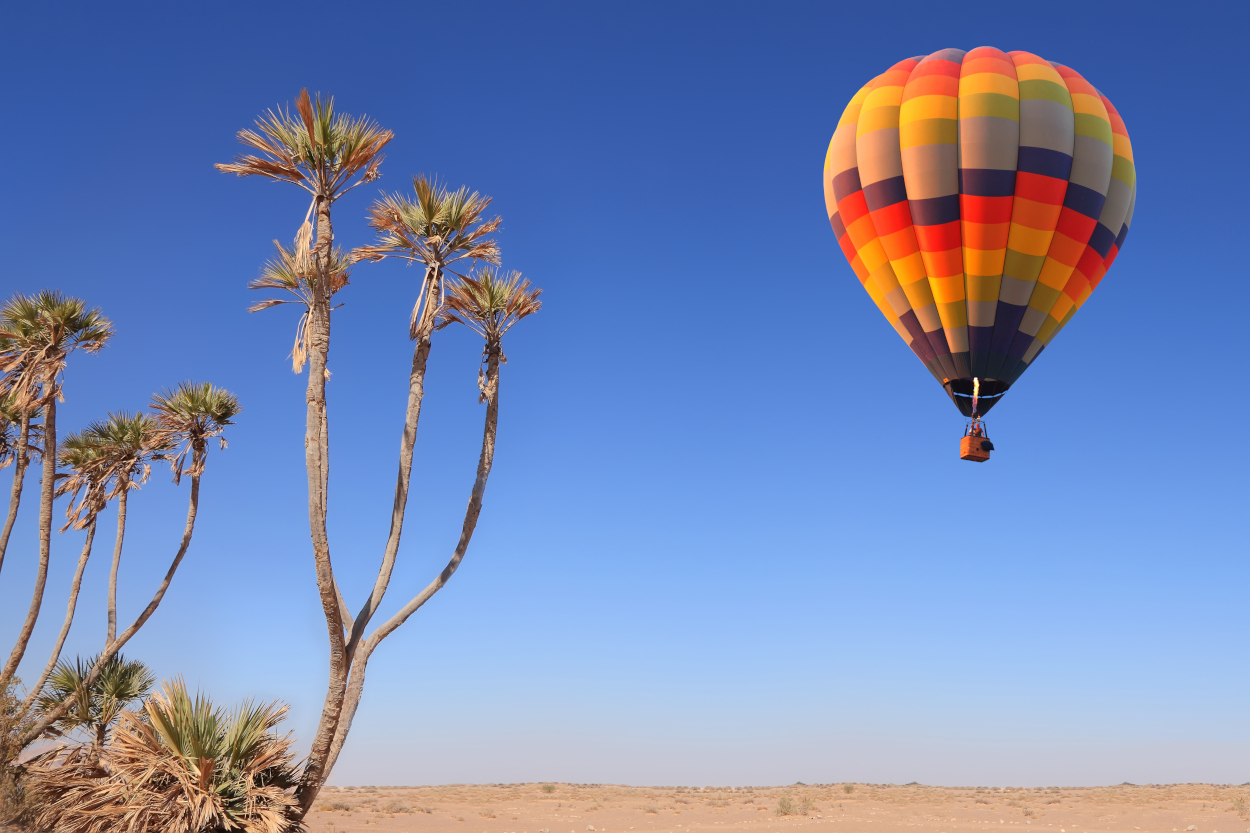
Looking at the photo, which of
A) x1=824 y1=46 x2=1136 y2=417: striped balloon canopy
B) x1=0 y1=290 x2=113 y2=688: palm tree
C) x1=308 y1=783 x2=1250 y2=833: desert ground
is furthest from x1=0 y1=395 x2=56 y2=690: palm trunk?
x1=824 y1=46 x2=1136 y2=417: striped balloon canopy

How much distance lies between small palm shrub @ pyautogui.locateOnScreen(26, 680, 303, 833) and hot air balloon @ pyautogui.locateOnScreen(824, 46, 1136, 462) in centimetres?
1686

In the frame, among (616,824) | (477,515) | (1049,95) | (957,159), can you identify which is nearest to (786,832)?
(616,824)

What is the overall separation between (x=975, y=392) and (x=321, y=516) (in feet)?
53.7

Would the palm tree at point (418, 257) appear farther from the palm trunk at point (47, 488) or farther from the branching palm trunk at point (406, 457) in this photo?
the palm trunk at point (47, 488)

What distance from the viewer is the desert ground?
30578 millimetres

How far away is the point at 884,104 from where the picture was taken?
24.4 m

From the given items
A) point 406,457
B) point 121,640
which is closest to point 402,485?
point 406,457

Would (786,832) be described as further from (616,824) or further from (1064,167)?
(1064,167)

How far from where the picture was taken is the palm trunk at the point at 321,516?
48.1 feet

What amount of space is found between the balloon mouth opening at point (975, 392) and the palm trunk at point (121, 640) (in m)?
20.3

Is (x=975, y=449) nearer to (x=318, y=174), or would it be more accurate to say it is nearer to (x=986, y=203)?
(x=986, y=203)

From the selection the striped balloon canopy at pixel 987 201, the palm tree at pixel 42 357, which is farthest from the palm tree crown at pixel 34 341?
the striped balloon canopy at pixel 987 201

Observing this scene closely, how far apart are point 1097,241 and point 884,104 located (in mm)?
6411

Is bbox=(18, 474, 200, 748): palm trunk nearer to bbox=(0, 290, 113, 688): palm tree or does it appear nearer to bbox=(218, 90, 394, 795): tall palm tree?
bbox=(0, 290, 113, 688): palm tree
